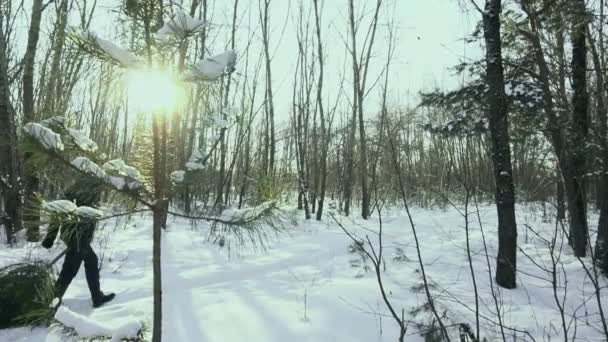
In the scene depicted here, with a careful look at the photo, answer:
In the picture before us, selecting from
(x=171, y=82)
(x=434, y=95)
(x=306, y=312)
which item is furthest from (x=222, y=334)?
(x=434, y=95)

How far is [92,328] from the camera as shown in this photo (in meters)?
1.68

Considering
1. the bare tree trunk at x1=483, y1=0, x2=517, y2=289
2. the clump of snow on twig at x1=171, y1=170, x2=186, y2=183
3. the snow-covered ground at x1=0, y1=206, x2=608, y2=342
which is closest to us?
the clump of snow on twig at x1=171, y1=170, x2=186, y2=183

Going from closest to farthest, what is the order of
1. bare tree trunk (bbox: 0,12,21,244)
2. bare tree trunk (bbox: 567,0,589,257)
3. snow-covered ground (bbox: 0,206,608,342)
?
1. snow-covered ground (bbox: 0,206,608,342)
2. bare tree trunk (bbox: 567,0,589,257)
3. bare tree trunk (bbox: 0,12,21,244)

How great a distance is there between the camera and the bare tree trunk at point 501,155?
4727mm

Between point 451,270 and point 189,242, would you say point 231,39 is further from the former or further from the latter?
point 451,270

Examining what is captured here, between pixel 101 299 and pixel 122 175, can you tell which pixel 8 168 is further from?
pixel 122 175

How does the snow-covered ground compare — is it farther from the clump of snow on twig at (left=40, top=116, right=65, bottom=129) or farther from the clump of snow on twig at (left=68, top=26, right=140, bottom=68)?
the clump of snow on twig at (left=68, top=26, right=140, bottom=68)

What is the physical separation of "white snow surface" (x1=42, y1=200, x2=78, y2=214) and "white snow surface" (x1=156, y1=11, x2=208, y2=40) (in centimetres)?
84

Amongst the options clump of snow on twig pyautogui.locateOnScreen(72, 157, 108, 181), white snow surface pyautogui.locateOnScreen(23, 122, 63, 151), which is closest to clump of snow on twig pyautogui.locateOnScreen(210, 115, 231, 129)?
clump of snow on twig pyautogui.locateOnScreen(72, 157, 108, 181)

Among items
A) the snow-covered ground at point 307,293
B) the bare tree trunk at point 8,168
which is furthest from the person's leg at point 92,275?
the bare tree trunk at point 8,168

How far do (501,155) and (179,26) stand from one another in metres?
4.33

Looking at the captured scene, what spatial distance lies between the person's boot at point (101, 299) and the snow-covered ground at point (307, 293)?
8cm

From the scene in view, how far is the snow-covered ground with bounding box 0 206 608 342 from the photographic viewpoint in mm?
3463

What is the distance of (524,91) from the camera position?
6.18 meters
